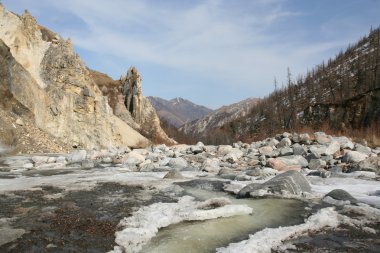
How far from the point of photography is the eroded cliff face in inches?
979

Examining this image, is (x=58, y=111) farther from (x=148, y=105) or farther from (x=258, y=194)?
(x=148, y=105)

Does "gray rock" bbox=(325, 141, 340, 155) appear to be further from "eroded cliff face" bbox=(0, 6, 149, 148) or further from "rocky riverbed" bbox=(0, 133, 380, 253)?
"eroded cliff face" bbox=(0, 6, 149, 148)

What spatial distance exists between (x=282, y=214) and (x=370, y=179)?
173 inches

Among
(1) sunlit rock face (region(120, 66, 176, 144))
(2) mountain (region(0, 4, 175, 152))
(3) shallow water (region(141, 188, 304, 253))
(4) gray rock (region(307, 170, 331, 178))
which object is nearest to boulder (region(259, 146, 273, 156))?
(4) gray rock (region(307, 170, 331, 178))

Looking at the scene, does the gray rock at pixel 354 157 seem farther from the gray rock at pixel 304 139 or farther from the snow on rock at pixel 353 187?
the gray rock at pixel 304 139

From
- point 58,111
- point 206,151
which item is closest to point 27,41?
point 58,111

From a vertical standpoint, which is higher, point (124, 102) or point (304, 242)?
point (124, 102)

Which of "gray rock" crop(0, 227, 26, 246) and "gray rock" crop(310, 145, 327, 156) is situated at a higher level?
"gray rock" crop(310, 145, 327, 156)

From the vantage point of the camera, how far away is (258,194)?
7113mm

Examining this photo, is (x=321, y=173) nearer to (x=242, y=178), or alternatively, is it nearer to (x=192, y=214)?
(x=242, y=178)

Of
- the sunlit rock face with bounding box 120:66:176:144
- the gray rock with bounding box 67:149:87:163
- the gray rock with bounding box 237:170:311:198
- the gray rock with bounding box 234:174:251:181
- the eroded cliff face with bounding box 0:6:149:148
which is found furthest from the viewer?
the sunlit rock face with bounding box 120:66:176:144

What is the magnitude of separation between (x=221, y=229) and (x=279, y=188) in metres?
2.68

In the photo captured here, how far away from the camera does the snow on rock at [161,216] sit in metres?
4.44

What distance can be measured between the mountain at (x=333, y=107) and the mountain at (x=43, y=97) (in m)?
15.5
